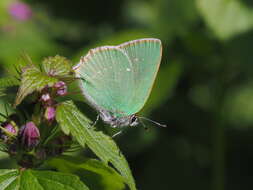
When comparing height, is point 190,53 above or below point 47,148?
below

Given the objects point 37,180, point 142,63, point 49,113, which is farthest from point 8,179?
point 142,63

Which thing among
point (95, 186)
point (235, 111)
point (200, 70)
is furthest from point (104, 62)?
point (235, 111)

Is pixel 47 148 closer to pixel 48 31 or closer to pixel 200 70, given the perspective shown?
pixel 200 70

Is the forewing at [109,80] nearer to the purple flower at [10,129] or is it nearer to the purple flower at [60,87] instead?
the purple flower at [60,87]

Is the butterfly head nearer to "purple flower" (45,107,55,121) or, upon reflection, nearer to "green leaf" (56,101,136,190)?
"green leaf" (56,101,136,190)

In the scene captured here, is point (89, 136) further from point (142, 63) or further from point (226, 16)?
point (226, 16)

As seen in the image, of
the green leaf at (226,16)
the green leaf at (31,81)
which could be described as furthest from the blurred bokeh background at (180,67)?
the green leaf at (31,81)
